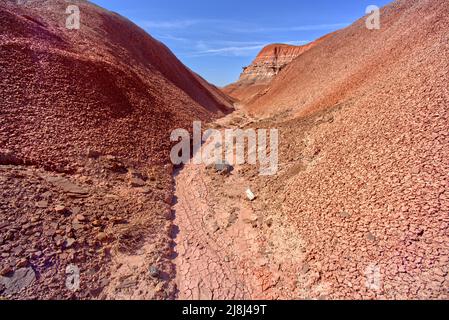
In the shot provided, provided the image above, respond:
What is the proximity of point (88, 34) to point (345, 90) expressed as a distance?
44.9ft

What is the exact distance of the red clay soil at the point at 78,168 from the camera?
13.8 feet

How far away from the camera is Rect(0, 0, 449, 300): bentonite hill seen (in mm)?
4012

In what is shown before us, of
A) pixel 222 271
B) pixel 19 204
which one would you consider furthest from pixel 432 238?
pixel 19 204

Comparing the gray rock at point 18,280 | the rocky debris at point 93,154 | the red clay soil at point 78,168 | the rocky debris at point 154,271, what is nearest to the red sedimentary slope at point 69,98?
the red clay soil at point 78,168

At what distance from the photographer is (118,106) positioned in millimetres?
9750

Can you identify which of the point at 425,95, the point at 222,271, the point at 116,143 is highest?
the point at 425,95

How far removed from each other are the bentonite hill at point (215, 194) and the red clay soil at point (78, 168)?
3 centimetres

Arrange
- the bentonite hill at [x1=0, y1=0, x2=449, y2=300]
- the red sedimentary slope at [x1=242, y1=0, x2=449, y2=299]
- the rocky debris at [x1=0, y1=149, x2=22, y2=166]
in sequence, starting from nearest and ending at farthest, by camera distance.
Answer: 1. the red sedimentary slope at [x1=242, y1=0, x2=449, y2=299]
2. the bentonite hill at [x1=0, y1=0, x2=449, y2=300]
3. the rocky debris at [x1=0, y1=149, x2=22, y2=166]

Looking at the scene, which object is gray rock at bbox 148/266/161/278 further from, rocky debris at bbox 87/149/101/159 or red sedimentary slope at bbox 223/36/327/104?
red sedimentary slope at bbox 223/36/327/104

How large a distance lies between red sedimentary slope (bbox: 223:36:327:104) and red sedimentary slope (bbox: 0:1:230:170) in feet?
160

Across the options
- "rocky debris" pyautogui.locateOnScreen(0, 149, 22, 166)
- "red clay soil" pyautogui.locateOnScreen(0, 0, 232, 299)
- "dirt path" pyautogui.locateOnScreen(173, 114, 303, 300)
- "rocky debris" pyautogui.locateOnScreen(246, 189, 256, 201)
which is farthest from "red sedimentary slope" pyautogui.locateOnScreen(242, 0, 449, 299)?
"rocky debris" pyautogui.locateOnScreen(0, 149, 22, 166)

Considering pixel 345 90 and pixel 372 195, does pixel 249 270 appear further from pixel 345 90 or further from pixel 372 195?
pixel 345 90

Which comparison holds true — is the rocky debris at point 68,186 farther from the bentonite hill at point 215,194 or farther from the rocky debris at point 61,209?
the rocky debris at point 61,209

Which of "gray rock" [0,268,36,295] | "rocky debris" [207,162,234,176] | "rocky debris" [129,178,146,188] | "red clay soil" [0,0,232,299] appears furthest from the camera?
"rocky debris" [207,162,234,176]
